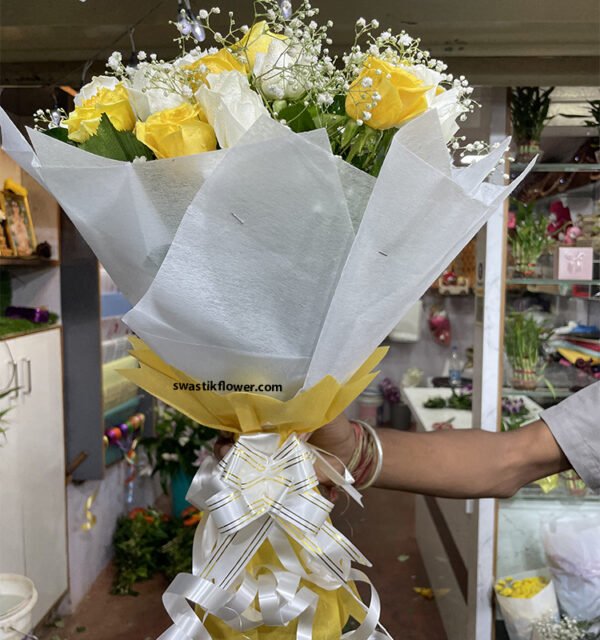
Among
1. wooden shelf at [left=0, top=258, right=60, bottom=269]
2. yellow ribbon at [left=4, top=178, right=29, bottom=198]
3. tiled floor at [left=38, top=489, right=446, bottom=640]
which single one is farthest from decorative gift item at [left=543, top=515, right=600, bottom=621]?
yellow ribbon at [left=4, top=178, right=29, bottom=198]

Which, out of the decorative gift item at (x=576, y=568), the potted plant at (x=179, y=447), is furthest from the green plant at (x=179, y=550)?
the decorative gift item at (x=576, y=568)

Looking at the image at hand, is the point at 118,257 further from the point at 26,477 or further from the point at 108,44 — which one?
the point at 26,477

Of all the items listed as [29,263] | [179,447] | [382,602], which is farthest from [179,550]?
[29,263]

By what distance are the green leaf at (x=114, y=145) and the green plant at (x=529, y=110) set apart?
6.52 ft

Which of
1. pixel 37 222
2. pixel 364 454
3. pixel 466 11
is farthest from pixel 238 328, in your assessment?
pixel 37 222

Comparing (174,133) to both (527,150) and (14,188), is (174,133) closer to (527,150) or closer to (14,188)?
(527,150)

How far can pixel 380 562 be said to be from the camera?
151 inches

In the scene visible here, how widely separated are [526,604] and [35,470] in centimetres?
214

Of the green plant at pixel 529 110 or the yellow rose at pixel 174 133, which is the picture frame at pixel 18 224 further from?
the yellow rose at pixel 174 133

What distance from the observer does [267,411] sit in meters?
0.77

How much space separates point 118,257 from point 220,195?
0.17 meters

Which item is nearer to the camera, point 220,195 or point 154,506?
point 220,195

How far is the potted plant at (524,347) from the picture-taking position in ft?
8.18

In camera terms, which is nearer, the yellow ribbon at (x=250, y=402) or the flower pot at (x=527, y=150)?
the yellow ribbon at (x=250, y=402)
